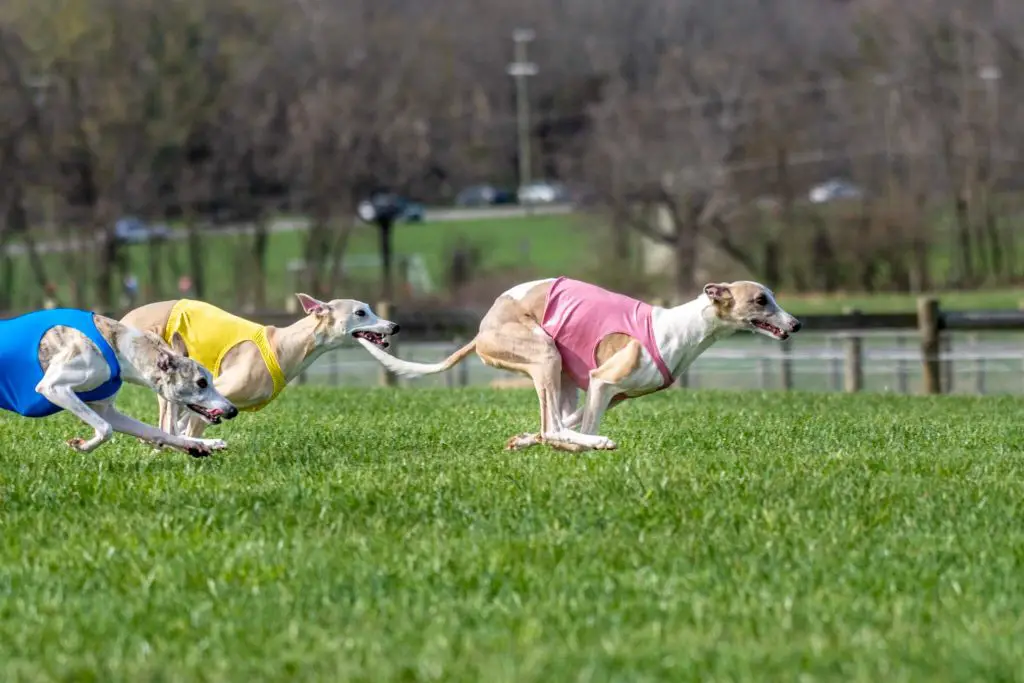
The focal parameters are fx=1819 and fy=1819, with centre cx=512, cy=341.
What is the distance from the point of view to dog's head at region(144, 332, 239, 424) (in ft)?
32.2

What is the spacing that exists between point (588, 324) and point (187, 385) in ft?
7.49

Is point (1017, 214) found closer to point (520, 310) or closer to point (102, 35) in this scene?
point (102, 35)

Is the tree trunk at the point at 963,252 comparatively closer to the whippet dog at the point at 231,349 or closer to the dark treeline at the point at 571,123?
the dark treeline at the point at 571,123

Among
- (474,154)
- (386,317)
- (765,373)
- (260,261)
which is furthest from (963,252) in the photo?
(386,317)

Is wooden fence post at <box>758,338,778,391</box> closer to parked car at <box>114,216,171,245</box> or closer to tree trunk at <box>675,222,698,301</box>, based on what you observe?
tree trunk at <box>675,222,698,301</box>

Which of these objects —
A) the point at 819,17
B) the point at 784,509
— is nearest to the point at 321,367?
the point at 784,509

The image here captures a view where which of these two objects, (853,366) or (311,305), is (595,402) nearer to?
(311,305)

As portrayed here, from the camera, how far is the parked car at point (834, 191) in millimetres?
47344

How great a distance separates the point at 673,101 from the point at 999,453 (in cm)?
4428

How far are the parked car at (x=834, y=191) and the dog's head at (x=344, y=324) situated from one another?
119 ft

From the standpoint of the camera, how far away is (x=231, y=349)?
1116 cm

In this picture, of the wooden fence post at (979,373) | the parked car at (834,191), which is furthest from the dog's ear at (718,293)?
the parked car at (834,191)

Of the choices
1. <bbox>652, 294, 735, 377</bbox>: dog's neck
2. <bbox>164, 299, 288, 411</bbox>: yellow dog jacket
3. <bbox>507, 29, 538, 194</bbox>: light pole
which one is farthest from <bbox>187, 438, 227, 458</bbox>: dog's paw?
<bbox>507, 29, 538, 194</bbox>: light pole

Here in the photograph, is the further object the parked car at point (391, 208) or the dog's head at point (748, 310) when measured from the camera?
the parked car at point (391, 208)
